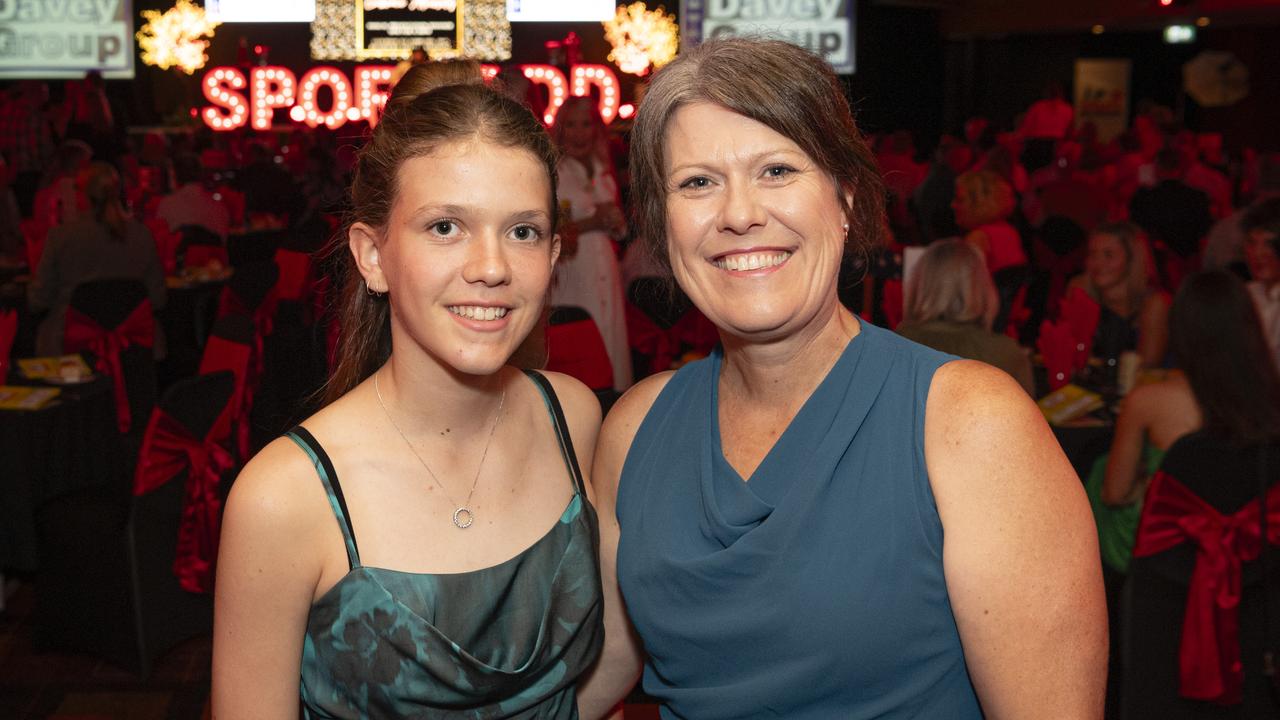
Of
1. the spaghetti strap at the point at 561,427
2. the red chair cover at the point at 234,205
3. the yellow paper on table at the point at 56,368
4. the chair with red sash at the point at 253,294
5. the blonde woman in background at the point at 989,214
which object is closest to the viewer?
the spaghetti strap at the point at 561,427

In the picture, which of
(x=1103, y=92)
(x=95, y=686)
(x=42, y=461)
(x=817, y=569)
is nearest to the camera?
(x=817, y=569)

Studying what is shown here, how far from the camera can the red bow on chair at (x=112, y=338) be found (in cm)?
538

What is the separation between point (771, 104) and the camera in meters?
1.40

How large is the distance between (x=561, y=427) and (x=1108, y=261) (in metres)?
3.74

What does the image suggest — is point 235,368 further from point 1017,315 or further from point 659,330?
point 1017,315

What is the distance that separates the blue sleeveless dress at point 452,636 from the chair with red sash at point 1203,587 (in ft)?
5.90

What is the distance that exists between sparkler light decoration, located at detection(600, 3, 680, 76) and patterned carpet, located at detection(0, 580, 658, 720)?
5575mm

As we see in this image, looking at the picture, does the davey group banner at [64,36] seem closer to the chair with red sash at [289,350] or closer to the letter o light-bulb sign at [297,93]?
the letter o light-bulb sign at [297,93]

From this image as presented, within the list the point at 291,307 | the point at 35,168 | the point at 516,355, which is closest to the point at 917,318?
the point at 516,355

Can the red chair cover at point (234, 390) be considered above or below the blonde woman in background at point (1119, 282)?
below

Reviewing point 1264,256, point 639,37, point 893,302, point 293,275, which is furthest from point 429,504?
point 639,37

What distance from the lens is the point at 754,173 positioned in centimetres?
142

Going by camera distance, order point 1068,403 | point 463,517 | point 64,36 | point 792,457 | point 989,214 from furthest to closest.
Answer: point 64,36 < point 989,214 < point 1068,403 < point 463,517 < point 792,457

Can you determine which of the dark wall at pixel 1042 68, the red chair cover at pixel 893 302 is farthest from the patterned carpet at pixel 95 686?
the dark wall at pixel 1042 68
